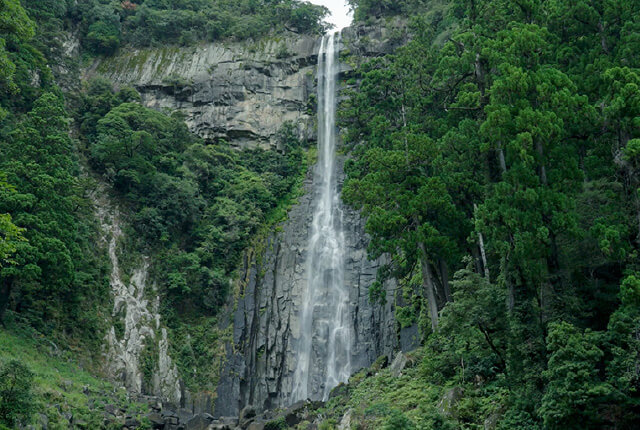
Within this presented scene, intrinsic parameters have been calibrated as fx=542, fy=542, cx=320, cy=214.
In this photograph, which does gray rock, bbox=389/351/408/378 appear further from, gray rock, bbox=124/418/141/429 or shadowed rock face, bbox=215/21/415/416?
gray rock, bbox=124/418/141/429

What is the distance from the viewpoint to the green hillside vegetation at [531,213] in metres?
10.1

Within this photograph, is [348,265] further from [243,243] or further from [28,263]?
[28,263]

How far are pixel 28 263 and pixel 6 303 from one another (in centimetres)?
213

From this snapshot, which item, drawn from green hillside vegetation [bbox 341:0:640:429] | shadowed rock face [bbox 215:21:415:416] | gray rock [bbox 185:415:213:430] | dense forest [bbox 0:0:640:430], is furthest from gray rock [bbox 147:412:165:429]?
green hillside vegetation [bbox 341:0:640:429]

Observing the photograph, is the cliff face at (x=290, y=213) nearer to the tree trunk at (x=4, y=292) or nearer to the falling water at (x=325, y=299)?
the falling water at (x=325, y=299)

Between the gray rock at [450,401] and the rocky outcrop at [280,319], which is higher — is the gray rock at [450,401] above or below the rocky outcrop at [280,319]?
below

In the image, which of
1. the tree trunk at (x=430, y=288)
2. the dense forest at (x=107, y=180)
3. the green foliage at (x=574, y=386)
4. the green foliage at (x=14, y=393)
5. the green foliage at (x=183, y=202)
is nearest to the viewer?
the green foliage at (x=574, y=386)

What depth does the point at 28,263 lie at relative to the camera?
1897cm

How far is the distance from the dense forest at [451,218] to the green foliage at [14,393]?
0.14ft

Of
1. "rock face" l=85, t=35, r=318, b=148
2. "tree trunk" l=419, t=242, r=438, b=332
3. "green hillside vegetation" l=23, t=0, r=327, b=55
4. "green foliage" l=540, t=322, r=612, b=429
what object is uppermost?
"green hillside vegetation" l=23, t=0, r=327, b=55

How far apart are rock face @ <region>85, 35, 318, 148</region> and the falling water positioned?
391 centimetres

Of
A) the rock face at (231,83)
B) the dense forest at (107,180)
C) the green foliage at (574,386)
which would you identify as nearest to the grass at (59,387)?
the dense forest at (107,180)

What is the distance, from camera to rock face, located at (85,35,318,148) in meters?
38.0

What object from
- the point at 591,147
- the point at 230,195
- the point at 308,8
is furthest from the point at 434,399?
the point at 308,8
